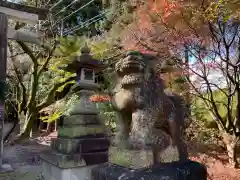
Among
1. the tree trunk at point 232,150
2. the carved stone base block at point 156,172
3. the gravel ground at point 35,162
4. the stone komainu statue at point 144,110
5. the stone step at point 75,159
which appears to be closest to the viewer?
the carved stone base block at point 156,172

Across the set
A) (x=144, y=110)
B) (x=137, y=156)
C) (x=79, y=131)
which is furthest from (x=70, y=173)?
(x=144, y=110)

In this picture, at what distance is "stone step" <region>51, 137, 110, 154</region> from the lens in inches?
166

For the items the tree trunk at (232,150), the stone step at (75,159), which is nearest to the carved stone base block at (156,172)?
the stone step at (75,159)

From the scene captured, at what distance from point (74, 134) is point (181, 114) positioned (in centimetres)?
210

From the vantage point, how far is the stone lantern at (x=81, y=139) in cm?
421

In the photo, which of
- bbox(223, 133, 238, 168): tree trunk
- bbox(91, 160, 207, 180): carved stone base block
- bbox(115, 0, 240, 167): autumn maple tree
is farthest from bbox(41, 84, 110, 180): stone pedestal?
bbox(223, 133, 238, 168): tree trunk

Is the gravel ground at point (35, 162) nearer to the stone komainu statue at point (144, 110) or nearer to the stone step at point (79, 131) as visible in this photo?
the stone step at point (79, 131)

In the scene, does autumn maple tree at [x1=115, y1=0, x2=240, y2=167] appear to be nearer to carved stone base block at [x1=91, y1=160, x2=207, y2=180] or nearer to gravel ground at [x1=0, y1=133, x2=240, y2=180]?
gravel ground at [x1=0, y1=133, x2=240, y2=180]

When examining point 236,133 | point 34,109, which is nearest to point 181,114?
point 236,133

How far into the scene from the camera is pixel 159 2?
6750 mm

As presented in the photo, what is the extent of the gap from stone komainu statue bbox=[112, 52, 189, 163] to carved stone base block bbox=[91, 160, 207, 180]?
0.39ft

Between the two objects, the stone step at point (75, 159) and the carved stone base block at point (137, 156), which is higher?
the carved stone base block at point (137, 156)

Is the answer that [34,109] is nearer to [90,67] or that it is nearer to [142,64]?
[90,67]

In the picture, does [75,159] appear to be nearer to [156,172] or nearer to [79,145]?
[79,145]
